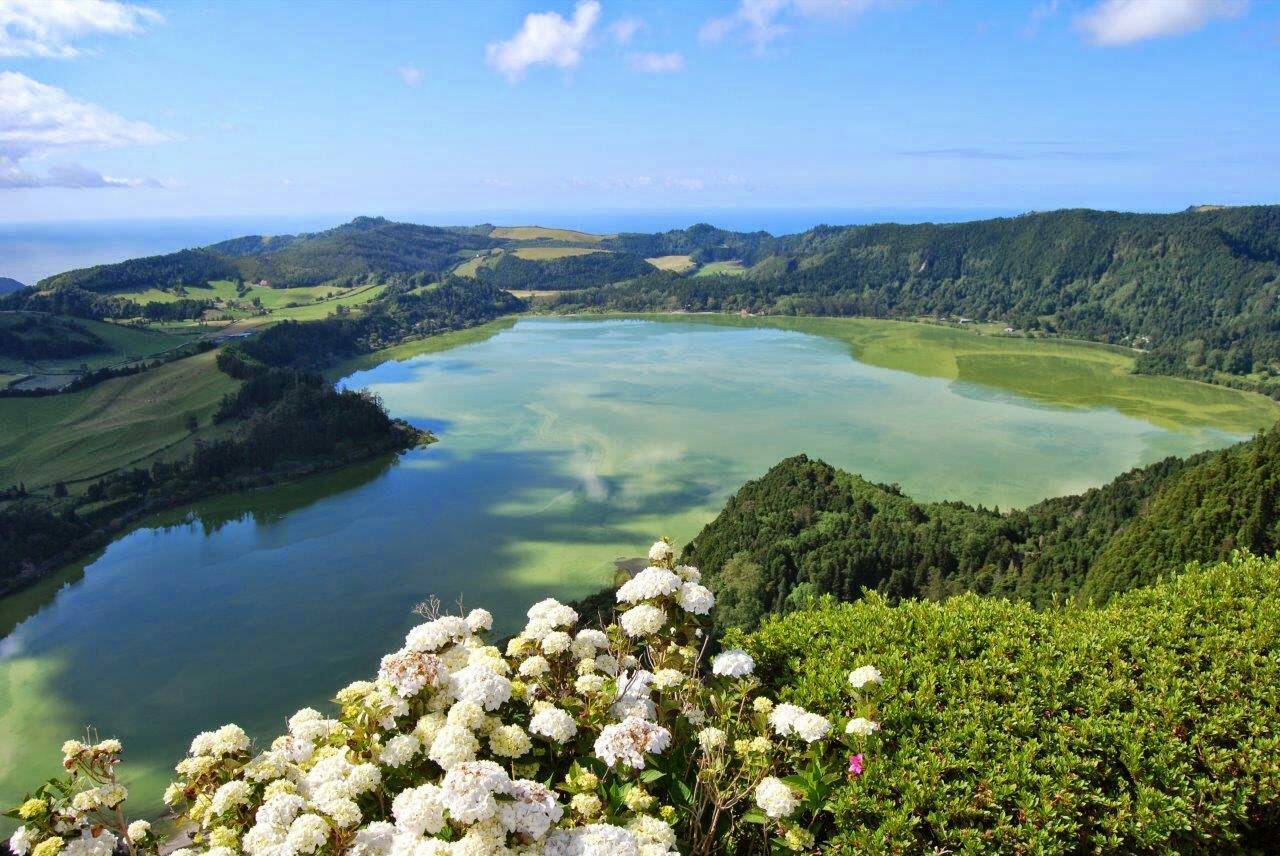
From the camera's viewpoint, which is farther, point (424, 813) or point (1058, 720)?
point (1058, 720)

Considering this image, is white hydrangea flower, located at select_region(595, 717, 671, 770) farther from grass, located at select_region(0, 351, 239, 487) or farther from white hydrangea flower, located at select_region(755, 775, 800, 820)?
grass, located at select_region(0, 351, 239, 487)

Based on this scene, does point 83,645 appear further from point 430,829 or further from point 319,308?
point 319,308

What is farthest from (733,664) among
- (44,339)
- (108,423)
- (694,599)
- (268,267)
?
(268,267)

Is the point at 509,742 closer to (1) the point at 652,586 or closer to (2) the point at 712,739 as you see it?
(2) the point at 712,739

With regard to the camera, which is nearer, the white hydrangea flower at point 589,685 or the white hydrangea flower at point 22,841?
the white hydrangea flower at point 22,841

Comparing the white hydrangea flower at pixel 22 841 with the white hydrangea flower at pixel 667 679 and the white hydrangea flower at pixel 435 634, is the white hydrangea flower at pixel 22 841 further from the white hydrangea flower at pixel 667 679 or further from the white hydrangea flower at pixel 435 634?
the white hydrangea flower at pixel 667 679

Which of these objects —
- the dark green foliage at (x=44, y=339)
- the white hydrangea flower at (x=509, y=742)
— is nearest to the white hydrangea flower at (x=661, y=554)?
the white hydrangea flower at (x=509, y=742)

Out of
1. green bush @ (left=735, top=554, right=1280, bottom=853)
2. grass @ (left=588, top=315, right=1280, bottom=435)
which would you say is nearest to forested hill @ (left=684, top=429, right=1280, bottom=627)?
green bush @ (left=735, top=554, right=1280, bottom=853)
